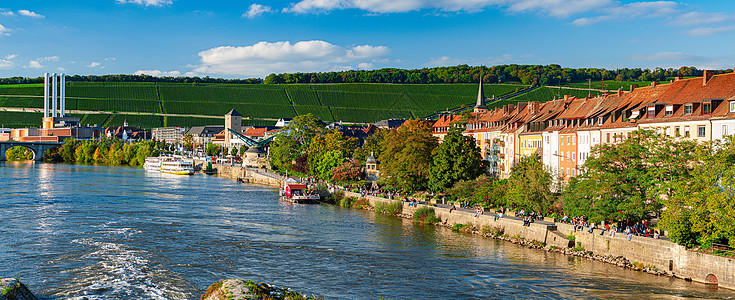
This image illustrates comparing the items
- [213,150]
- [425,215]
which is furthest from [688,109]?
[213,150]

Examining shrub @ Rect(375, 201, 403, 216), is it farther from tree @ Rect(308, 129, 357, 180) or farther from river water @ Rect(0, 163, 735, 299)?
tree @ Rect(308, 129, 357, 180)

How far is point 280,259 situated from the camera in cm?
3731

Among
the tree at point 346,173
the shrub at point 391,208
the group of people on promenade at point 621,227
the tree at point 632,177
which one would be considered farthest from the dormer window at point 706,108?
the tree at point 346,173

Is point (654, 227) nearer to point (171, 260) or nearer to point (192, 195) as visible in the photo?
point (171, 260)

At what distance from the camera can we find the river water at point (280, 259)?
30.7m

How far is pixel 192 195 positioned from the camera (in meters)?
76.3

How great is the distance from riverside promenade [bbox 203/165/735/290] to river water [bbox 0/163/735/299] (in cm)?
→ 76

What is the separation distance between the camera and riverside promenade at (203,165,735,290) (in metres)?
31.5

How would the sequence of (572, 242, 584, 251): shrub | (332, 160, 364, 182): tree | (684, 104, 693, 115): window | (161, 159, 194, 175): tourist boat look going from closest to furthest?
(572, 242, 584, 251): shrub → (684, 104, 693, 115): window → (332, 160, 364, 182): tree → (161, 159, 194, 175): tourist boat

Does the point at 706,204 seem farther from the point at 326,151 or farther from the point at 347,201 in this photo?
the point at 326,151

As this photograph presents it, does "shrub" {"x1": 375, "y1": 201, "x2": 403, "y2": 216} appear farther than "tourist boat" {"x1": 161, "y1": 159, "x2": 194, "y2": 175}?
No

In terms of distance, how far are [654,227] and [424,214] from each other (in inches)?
792

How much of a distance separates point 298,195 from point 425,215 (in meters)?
21.5

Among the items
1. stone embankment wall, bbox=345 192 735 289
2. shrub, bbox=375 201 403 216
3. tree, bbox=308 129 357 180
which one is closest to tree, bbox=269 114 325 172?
tree, bbox=308 129 357 180
